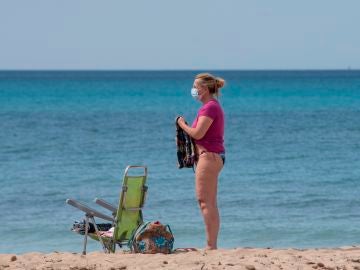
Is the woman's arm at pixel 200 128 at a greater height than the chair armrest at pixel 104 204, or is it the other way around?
the woman's arm at pixel 200 128

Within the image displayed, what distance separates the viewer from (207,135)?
26.8 ft

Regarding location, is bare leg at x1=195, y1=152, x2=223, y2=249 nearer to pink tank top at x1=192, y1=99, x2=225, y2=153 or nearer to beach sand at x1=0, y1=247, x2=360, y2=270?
pink tank top at x1=192, y1=99, x2=225, y2=153

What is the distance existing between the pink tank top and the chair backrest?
2.01 ft

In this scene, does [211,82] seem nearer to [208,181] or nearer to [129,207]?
[208,181]

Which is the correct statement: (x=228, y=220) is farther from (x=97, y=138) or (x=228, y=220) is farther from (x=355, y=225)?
(x=97, y=138)

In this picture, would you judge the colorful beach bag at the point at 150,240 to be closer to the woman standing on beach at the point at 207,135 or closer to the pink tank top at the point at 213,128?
the woman standing on beach at the point at 207,135

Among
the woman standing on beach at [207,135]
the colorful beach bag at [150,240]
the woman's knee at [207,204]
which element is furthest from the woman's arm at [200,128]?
the colorful beach bag at [150,240]

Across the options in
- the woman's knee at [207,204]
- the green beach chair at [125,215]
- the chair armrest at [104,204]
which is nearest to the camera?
the woman's knee at [207,204]

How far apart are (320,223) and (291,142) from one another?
41.1 feet

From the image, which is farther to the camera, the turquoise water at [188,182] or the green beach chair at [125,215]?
the turquoise water at [188,182]

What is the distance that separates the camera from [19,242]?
10898 mm

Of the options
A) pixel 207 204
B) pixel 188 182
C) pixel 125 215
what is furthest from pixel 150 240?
pixel 188 182

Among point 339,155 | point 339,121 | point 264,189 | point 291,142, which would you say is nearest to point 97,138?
point 291,142

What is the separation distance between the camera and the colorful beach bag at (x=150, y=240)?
326 inches
